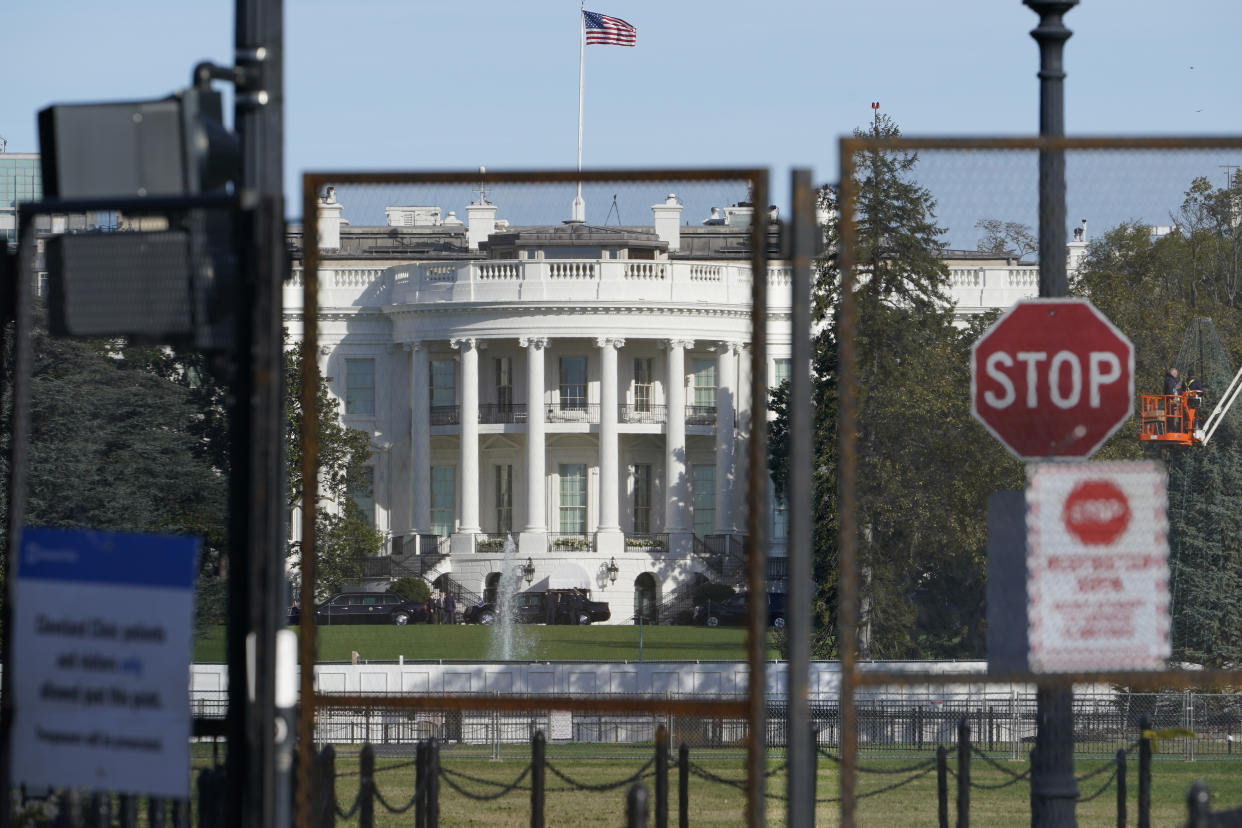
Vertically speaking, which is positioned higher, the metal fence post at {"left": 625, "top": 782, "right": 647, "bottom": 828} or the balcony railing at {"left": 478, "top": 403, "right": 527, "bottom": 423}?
the balcony railing at {"left": 478, "top": 403, "right": 527, "bottom": 423}

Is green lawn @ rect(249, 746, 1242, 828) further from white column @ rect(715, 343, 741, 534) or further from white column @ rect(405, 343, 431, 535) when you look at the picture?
white column @ rect(405, 343, 431, 535)

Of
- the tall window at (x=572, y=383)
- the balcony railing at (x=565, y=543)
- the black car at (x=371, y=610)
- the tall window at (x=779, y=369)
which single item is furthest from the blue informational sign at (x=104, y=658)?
the tall window at (x=779, y=369)

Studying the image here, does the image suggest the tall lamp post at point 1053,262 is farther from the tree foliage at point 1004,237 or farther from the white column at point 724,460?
the white column at point 724,460

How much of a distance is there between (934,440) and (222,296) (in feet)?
15.5

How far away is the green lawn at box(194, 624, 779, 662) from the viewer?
89.3 feet

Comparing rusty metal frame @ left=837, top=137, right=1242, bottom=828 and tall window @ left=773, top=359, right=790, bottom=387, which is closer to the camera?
rusty metal frame @ left=837, top=137, right=1242, bottom=828

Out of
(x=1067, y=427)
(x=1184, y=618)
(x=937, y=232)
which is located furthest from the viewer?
(x=1184, y=618)

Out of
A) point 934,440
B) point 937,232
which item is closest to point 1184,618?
point 934,440

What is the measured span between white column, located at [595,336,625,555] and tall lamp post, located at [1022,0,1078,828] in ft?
37.2

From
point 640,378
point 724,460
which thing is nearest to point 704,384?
point 640,378

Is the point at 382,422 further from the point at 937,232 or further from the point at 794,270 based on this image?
the point at 794,270

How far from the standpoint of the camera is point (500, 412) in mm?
36875

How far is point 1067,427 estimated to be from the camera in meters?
7.32

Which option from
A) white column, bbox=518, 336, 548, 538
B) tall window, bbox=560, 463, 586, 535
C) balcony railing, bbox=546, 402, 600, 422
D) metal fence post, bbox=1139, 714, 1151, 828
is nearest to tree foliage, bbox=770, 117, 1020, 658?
metal fence post, bbox=1139, 714, 1151, 828
